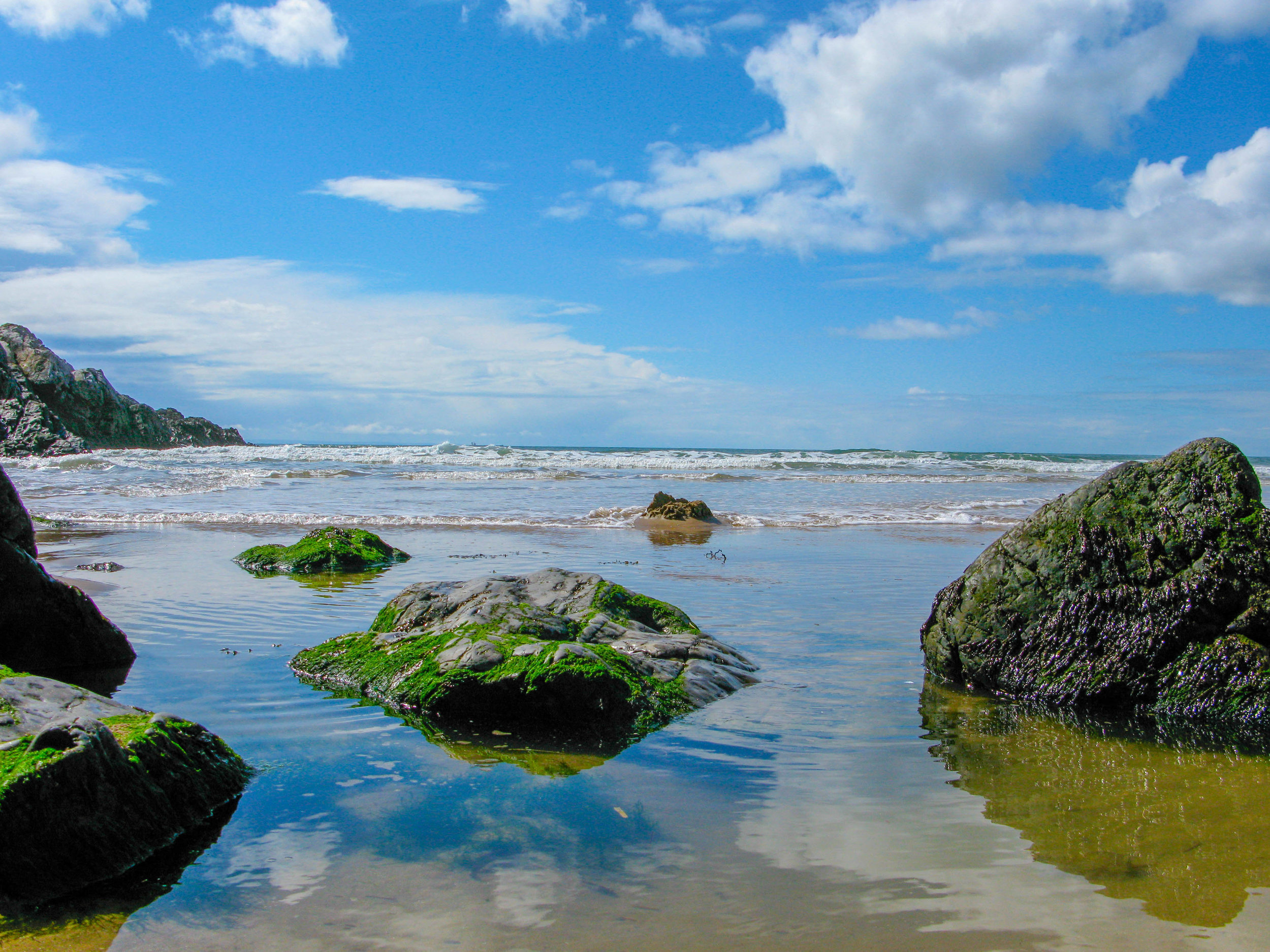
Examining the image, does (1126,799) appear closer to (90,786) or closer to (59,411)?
(90,786)

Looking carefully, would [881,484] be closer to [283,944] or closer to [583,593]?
[583,593]

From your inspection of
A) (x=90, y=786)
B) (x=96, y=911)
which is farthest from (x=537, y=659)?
(x=96, y=911)

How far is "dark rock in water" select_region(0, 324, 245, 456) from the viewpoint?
3572 centimetres

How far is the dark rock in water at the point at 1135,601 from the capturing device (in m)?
4.47

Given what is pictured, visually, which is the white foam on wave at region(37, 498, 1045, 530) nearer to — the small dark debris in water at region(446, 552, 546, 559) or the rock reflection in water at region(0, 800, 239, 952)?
the small dark debris in water at region(446, 552, 546, 559)

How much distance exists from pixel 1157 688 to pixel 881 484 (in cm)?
2259

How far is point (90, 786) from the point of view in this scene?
2.72 m

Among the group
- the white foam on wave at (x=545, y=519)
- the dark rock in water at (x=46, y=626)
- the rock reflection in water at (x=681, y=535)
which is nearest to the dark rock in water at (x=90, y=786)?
the dark rock in water at (x=46, y=626)

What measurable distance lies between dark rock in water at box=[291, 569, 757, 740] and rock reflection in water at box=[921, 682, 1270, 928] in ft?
4.67

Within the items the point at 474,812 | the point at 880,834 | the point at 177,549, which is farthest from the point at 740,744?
the point at 177,549

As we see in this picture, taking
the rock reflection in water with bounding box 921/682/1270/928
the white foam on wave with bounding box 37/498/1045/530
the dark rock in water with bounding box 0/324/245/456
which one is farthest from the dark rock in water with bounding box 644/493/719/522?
the dark rock in water with bounding box 0/324/245/456

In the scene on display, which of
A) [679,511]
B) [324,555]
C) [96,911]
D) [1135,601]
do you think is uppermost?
[1135,601]

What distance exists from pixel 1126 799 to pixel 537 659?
2.74 m

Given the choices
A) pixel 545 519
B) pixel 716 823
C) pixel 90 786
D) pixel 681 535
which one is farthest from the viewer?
pixel 545 519
